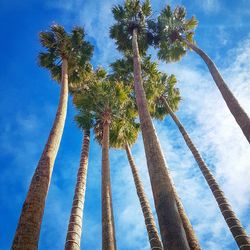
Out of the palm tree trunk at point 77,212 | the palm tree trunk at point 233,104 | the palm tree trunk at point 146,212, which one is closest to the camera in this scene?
the palm tree trunk at point 233,104

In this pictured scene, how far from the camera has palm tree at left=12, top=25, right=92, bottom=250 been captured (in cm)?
625

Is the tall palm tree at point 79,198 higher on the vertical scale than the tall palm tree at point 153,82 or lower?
lower

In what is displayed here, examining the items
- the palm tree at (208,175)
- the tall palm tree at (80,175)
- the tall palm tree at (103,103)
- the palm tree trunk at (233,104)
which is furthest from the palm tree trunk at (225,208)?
the tall palm tree at (80,175)

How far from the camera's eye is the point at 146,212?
13844 mm

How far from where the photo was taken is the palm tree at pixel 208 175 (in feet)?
35.3

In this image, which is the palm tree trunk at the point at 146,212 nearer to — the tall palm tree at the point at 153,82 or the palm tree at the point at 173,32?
the tall palm tree at the point at 153,82

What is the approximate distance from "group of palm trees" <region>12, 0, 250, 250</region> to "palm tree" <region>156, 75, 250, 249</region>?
0.04 m

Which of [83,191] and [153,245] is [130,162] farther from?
[153,245]

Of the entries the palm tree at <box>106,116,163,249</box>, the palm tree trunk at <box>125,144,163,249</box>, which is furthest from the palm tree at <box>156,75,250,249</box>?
the palm tree at <box>106,116,163,249</box>

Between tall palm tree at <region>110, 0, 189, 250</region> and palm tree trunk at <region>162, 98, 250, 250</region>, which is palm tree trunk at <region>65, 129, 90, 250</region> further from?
palm tree trunk at <region>162, 98, 250, 250</region>

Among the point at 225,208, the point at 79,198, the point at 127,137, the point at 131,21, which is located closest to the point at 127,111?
the point at 127,137

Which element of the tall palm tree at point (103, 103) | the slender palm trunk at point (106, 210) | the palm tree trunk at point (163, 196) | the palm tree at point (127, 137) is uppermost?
the tall palm tree at point (103, 103)

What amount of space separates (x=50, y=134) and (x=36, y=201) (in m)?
3.28

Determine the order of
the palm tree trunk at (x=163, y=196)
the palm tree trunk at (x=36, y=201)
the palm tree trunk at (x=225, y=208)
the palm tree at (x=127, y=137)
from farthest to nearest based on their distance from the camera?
the palm tree at (x=127, y=137) < the palm tree trunk at (x=225, y=208) < the palm tree trunk at (x=36, y=201) < the palm tree trunk at (x=163, y=196)
